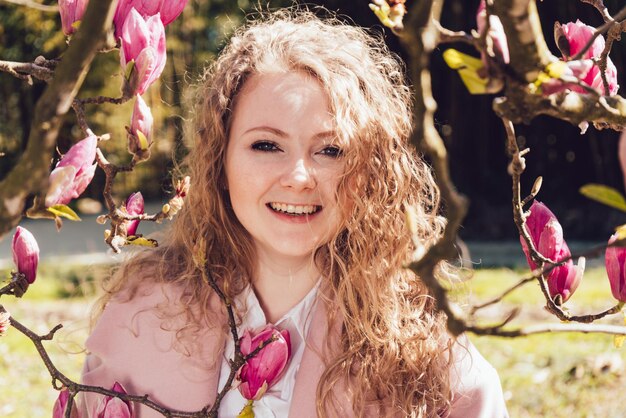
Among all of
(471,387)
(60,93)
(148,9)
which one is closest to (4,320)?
(148,9)

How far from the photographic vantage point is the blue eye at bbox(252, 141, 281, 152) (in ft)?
5.27

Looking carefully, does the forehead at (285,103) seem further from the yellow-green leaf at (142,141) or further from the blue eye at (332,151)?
the yellow-green leaf at (142,141)

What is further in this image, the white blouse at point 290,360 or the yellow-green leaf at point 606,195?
the white blouse at point 290,360

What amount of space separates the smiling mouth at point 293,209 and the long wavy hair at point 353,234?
67 millimetres

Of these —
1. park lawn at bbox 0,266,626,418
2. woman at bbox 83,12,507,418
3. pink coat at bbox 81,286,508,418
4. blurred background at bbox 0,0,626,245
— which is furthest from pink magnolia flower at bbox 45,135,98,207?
blurred background at bbox 0,0,626,245

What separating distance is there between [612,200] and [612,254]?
0.33 meters

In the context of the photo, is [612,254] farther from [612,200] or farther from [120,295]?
[120,295]

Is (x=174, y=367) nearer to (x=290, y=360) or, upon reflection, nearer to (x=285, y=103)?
(x=290, y=360)

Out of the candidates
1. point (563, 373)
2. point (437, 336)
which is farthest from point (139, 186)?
point (437, 336)

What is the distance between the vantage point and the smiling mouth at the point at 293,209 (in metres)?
1.54

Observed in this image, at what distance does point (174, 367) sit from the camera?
5.51 feet

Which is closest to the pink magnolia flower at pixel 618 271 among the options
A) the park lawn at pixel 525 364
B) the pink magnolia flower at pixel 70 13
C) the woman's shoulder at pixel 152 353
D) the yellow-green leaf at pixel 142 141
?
the yellow-green leaf at pixel 142 141

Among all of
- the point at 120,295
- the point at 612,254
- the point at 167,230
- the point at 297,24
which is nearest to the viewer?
the point at 612,254

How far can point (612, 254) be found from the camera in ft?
2.89
